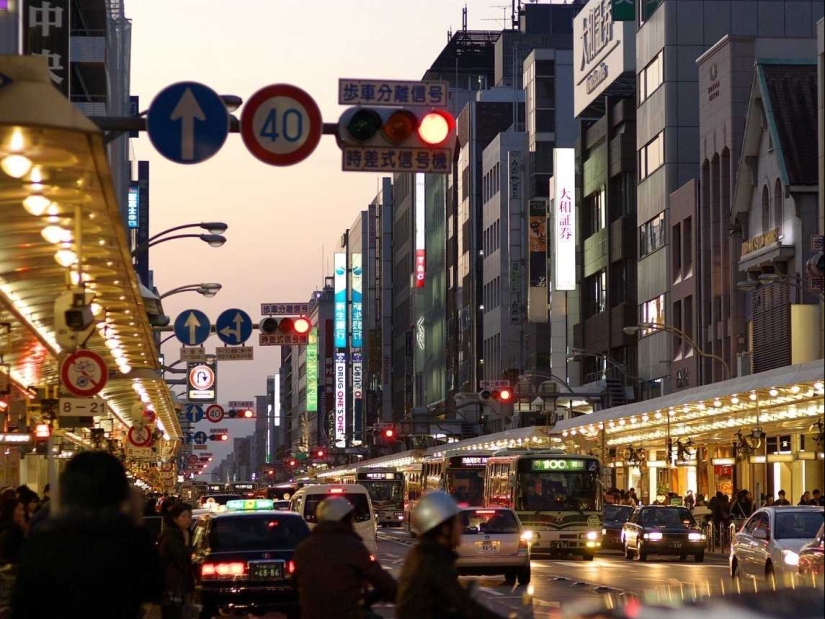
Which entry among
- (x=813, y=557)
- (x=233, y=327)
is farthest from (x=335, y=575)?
(x=233, y=327)

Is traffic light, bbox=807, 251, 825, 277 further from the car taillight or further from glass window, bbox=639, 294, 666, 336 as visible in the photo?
glass window, bbox=639, 294, 666, 336

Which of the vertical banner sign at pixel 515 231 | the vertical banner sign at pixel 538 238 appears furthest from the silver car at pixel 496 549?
the vertical banner sign at pixel 515 231

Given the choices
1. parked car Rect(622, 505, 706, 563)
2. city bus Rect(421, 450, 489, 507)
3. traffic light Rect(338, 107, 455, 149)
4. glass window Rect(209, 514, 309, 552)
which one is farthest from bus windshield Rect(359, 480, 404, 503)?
traffic light Rect(338, 107, 455, 149)

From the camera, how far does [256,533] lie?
2119 cm

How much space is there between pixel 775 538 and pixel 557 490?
65.1ft

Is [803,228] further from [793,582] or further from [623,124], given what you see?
[793,582]

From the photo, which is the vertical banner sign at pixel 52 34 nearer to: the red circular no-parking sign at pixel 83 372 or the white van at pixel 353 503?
the white van at pixel 353 503

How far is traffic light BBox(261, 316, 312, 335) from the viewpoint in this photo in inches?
1405

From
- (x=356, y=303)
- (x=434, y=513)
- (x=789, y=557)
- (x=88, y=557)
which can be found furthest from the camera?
(x=356, y=303)

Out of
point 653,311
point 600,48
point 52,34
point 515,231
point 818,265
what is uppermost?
point 600,48

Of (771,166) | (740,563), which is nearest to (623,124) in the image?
(771,166)

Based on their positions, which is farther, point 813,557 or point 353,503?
point 353,503

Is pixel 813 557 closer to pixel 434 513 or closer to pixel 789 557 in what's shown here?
pixel 789 557

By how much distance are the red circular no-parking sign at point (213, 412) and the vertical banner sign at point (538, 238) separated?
35.2 meters
